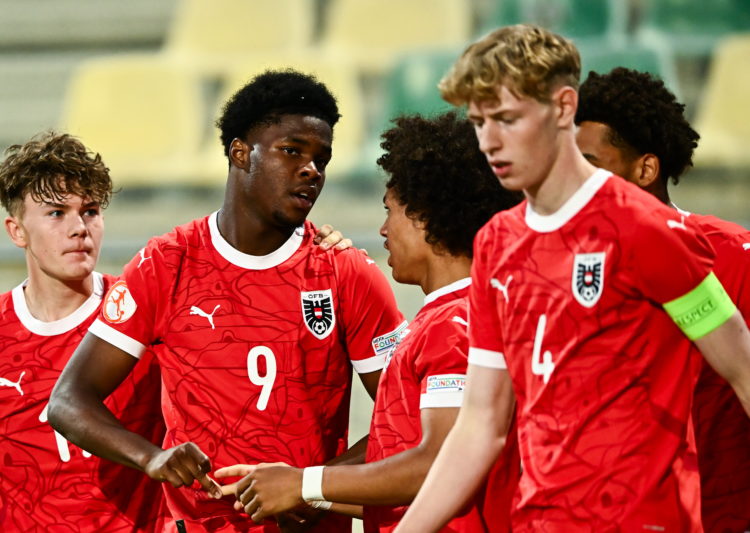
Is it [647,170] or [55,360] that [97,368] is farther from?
[647,170]

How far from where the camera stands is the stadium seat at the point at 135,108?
8516 mm

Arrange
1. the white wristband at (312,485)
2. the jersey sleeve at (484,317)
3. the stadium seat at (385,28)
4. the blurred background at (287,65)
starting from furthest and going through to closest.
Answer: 1. the stadium seat at (385,28)
2. the blurred background at (287,65)
3. the white wristband at (312,485)
4. the jersey sleeve at (484,317)

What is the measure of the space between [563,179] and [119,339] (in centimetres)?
140

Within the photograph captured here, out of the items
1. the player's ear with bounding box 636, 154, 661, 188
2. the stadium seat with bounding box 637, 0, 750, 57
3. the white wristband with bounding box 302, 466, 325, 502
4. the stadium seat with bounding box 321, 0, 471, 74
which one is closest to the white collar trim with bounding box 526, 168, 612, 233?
the player's ear with bounding box 636, 154, 661, 188

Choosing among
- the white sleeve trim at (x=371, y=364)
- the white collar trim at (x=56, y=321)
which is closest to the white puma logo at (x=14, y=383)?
the white collar trim at (x=56, y=321)

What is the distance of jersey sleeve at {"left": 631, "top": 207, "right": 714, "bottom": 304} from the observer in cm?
200

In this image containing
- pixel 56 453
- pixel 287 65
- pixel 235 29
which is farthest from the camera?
pixel 235 29

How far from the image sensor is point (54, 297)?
132 inches

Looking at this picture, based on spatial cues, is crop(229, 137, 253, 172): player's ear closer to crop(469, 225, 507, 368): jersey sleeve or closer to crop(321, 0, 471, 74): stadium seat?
crop(469, 225, 507, 368): jersey sleeve

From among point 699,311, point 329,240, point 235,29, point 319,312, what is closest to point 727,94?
point 235,29

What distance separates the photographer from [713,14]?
8.12 metres

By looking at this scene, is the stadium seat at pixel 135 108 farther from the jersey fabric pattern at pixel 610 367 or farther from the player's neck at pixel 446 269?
the jersey fabric pattern at pixel 610 367

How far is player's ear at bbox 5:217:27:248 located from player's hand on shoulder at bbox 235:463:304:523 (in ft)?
4.18

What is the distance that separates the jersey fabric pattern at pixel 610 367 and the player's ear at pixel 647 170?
2.33 ft
